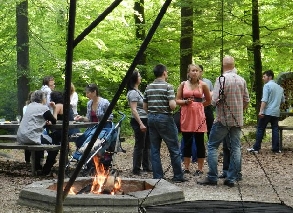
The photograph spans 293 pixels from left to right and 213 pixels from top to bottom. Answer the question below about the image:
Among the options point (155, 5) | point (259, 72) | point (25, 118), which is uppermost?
point (155, 5)

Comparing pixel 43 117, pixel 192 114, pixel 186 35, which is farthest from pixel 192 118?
pixel 186 35

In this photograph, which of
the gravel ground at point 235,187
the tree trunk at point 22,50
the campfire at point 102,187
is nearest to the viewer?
the campfire at point 102,187

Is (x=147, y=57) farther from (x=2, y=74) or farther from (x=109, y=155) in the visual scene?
(x=109, y=155)

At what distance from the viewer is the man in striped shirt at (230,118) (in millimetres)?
7719

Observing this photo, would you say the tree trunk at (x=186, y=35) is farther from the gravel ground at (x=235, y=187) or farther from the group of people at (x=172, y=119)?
the group of people at (x=172, y=119)

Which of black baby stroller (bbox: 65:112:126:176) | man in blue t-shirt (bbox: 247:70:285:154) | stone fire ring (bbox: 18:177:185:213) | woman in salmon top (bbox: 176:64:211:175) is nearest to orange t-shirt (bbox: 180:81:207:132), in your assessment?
woman in salmon top (bbox: 176:64:211:175)

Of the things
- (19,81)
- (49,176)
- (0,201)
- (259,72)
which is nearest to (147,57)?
(19,81)

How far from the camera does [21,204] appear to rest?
6.25 meters

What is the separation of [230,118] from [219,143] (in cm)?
43

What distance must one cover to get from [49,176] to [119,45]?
40.9 feet

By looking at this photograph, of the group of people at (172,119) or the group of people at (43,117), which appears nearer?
the group of people at (172,119)

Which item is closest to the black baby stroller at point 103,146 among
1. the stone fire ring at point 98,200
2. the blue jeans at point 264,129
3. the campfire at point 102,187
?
the campfire at point 102,187

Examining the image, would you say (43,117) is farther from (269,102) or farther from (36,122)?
(269,102)

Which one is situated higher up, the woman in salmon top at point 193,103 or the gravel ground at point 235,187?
the woman in salmon top at point 193,103
